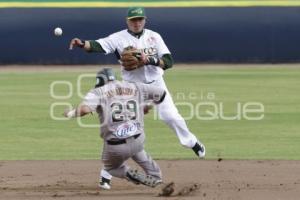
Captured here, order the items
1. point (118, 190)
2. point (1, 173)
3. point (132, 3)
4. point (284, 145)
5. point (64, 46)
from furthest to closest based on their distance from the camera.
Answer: point (132, 3) < point (64, 46) < point (284, 145) < point (1, 173) < point (118, 190)

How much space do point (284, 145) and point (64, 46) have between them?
1642 centimetres

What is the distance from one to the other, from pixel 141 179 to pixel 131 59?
1398 mm

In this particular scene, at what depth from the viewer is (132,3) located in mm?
28750

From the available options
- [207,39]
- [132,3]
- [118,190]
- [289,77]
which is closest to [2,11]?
[132,3]

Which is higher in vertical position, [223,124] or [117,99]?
[117,99]

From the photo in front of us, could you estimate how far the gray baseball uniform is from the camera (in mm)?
7535

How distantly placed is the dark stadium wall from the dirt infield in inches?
680

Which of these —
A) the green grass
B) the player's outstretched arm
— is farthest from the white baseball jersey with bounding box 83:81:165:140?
the green grass

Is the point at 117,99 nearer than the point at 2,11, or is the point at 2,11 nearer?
the point at 117,99

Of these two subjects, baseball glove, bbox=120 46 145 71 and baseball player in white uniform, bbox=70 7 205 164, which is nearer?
baseball glove, bbox=120 46 145 71

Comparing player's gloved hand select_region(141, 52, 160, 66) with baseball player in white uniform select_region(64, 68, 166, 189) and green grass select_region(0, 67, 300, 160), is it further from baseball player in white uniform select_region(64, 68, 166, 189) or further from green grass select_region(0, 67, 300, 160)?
green grass select_region(0, 67, 300, 160)

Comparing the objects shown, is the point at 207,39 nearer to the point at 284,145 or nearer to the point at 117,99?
the point at 284,145

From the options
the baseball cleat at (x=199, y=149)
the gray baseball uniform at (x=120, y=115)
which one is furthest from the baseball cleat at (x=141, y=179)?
the baseball cleat at (x=199, y=149)
